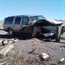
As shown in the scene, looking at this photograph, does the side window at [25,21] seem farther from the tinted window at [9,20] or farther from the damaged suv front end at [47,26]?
the tinted window at [9,20]

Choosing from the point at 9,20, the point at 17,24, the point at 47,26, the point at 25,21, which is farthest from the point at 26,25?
the point at 9,20

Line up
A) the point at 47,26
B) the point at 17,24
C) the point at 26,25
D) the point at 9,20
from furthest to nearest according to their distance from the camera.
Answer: the point at 9,20 < the point at 17,24 < the point at 26,25 < the point at 47,26

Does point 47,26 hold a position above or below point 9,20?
above

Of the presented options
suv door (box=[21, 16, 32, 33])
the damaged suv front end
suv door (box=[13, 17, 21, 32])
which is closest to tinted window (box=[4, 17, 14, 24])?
suv door (box=[13, 17, 21, 32])

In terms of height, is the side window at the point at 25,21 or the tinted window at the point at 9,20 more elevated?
the side window at the point at 25,21

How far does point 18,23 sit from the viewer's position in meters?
17.5

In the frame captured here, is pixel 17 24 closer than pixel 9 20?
Yes

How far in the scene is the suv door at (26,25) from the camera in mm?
15847

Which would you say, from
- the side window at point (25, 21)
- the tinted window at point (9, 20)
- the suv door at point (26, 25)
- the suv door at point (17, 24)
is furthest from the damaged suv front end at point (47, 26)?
the tinted window at point (9, 20)

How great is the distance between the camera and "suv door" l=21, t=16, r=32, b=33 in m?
15.8

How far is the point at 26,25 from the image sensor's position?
16312 millimetres

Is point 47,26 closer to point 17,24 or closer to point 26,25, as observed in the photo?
point 26,25

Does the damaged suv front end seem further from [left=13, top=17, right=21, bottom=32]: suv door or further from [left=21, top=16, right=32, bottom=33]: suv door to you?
[left=13, top=17, right=21, bottom=32]: suv door

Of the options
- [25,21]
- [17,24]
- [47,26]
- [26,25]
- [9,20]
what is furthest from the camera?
[9,20]
